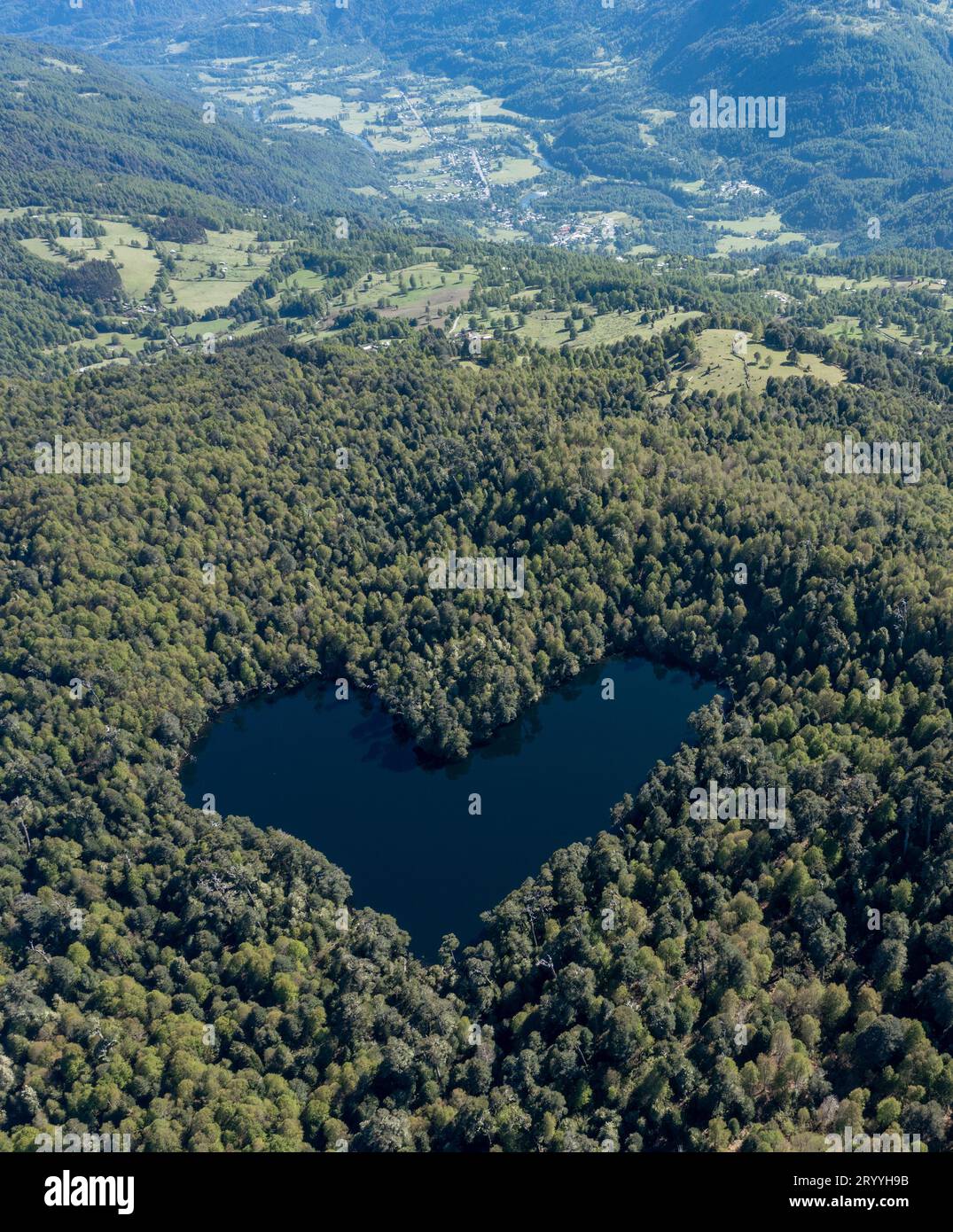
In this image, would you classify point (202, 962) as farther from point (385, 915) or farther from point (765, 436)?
point (765, 436)

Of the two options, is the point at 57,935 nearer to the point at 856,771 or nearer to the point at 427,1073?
the point at 427,1073

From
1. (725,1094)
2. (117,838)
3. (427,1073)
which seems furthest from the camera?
(117,838)

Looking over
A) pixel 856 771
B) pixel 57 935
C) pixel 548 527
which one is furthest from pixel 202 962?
pixel 548 527

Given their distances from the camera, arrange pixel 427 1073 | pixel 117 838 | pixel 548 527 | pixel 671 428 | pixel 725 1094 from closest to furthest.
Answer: pixel 725 1094 < pixel 427 1073 < pixel 117 838 < pixel 548 527 < pixel 671 428

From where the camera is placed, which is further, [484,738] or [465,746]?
[484,738]

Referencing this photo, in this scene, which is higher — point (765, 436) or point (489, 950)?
point (765, 436)

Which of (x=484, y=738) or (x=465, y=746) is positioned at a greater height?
(x=484, y=738)

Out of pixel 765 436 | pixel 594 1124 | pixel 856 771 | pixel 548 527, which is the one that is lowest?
pixel 594 1124

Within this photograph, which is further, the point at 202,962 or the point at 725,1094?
the point at 202,962
